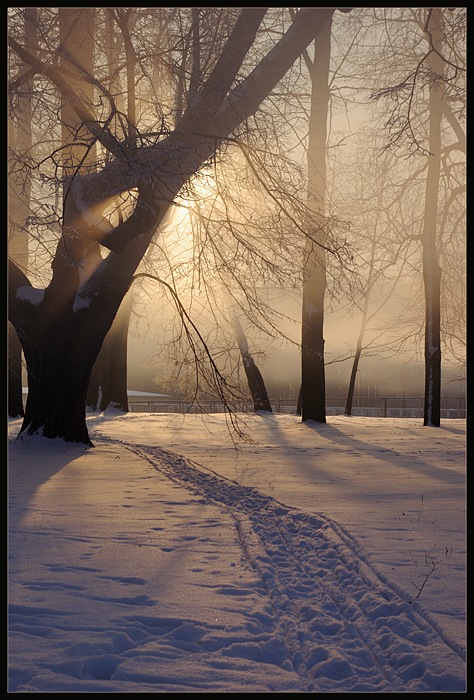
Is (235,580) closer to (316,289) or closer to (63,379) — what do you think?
(63,379)

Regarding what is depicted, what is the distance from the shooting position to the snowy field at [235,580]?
3.19 m

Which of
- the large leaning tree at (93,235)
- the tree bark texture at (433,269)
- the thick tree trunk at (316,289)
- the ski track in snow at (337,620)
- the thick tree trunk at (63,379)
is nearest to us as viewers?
the ski track in snow at (337,620)

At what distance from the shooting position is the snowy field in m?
3.19

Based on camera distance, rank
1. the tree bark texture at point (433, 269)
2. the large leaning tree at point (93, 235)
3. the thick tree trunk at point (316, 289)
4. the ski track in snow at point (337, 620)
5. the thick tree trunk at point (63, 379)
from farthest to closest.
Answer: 1. the tree bark texture at point (433, 269)
2. the thick tree trunk at point (316, 289)
3. the thick tree trunk at point (63, 379)
4. the large leaning tree at point (93, 235)
5. the ski track in snow at point (337, 620)

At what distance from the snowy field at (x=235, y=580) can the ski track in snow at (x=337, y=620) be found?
12 mm

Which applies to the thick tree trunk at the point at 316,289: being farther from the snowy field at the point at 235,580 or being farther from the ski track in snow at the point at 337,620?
the ski track in snow at the point at 337,620

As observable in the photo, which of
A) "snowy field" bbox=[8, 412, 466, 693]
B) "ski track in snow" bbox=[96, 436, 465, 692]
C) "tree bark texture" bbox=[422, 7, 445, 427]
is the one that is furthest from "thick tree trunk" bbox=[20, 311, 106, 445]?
"tree bark texture" bbox=[422, 7, 445, 427]

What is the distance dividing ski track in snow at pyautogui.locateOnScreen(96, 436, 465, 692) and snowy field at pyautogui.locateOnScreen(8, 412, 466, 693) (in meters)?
0.01

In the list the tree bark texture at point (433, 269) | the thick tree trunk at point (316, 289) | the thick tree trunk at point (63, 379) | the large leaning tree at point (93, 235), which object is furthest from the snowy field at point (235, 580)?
the tree bark texture at point (433, 269)

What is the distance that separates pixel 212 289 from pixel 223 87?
323cm

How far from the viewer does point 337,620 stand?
385 cm

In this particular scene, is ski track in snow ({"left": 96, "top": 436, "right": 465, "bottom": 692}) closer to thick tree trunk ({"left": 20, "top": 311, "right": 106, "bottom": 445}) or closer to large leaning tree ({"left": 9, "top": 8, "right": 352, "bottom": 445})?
large leaning tree ({"left": 9, "top": 8, "right": 352, "bottom": 445})
